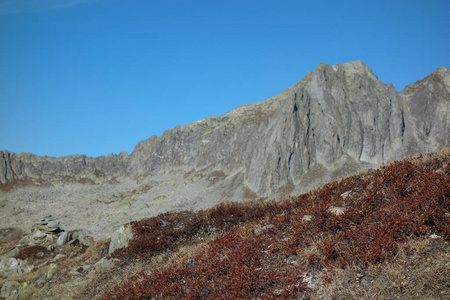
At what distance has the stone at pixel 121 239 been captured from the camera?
53.5ft

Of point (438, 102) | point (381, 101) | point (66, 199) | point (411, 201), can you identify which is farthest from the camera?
point (66, 199)

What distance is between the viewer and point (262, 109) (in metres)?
157

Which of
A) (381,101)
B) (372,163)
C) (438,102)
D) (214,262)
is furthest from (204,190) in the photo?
(214,262)

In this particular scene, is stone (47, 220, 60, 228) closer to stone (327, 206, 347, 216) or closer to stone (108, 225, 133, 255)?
stone (108, 225, 133, 255)

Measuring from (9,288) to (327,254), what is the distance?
22732 millimetres

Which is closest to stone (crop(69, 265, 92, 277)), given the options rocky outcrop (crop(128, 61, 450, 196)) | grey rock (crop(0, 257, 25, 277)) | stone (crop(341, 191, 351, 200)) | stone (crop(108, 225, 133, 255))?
stone (crop(108, 225, 133, 255))

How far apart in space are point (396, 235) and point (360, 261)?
1336 mm

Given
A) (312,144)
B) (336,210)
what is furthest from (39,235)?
(312,144)

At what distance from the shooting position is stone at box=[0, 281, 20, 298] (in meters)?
18.6

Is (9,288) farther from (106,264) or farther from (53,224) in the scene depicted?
(53,224)

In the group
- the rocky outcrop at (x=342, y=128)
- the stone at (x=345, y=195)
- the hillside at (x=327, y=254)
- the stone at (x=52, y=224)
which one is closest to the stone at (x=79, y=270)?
the hillside at (x=327, y=254)

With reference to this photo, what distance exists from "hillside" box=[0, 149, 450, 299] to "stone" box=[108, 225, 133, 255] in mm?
1212

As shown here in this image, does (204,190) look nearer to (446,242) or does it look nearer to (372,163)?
(372,163)

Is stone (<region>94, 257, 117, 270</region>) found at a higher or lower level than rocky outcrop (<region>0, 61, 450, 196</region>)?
lower
